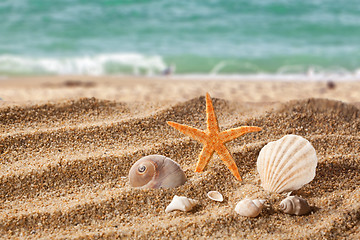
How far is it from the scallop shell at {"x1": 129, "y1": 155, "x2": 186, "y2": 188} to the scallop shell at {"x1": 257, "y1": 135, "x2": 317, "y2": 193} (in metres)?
0.45

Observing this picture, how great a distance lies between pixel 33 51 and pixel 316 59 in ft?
20.7

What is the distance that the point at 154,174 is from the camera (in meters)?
1.83

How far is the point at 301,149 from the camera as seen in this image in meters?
1.82

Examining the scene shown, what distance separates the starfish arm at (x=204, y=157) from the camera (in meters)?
1.92

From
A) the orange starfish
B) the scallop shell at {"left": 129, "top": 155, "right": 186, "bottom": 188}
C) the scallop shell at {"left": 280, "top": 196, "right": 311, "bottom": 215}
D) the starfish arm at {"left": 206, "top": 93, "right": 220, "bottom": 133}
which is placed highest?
the starfish arm at {"left": 206, "top": 93, "right": 220, "bottom": 133}

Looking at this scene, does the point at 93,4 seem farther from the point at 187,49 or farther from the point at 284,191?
the point at 284,191

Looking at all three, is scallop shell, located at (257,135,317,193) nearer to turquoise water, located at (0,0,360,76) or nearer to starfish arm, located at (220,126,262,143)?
starfish arm, located at (220,126,262,143)

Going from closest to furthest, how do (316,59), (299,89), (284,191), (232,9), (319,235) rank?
(319,235) < (284,191) < (299,89) < (316,59) < (232,9)

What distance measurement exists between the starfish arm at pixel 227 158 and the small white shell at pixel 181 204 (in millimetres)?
286

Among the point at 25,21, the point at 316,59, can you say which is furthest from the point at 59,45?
the point at 316,59

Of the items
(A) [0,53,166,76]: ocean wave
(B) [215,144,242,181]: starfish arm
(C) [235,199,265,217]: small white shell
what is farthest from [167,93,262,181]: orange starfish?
A: (A) [0,53,166,76]: ocean wave

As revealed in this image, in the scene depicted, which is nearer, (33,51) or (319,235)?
(319,235)

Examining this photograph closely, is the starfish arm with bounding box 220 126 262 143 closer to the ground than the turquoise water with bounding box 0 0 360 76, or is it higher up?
closer to the ground

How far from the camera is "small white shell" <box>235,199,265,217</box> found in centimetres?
166
